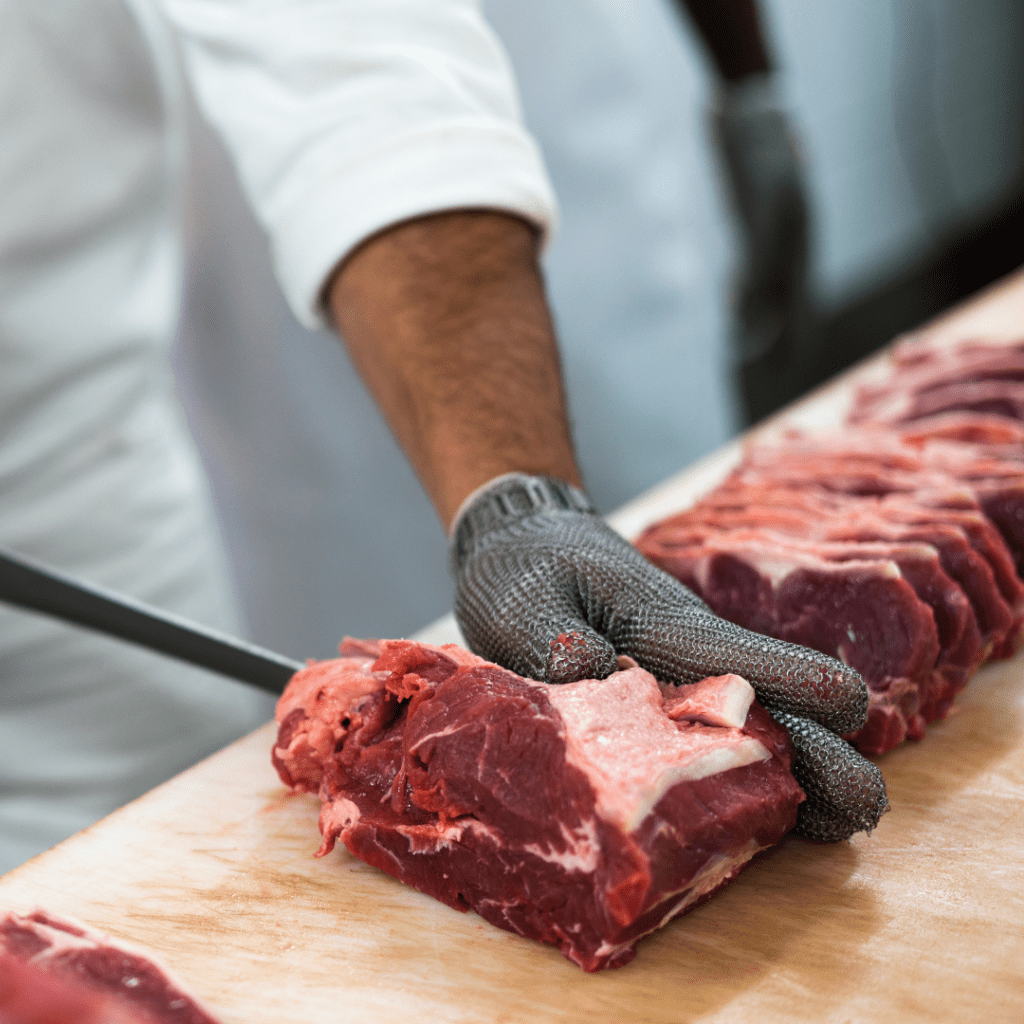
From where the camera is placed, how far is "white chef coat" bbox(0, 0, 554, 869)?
188 cm

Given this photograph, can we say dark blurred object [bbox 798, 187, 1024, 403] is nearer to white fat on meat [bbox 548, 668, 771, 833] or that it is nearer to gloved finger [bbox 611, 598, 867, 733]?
gloved finger [bbox 611, 598, 867, 733]

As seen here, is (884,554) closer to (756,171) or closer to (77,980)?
(77,980)

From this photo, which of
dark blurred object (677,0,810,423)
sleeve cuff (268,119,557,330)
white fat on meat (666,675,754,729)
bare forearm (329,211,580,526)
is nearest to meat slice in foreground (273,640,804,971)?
white fat on meat (666,675,754,729)

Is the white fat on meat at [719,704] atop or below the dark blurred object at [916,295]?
atop

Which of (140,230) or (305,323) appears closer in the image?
(305,323)

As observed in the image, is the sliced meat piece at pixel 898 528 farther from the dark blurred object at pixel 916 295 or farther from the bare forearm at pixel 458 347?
the dark blurred object at pixel 916 295

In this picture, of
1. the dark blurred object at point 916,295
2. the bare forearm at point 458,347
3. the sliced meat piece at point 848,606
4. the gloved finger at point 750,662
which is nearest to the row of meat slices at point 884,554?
the sliced meat piece at point 848,606

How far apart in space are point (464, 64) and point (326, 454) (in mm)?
1497

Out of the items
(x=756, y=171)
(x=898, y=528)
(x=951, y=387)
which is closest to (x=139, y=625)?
(x=898, y=528)

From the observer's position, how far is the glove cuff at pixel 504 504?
159 centimetres

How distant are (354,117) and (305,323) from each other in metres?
0.42

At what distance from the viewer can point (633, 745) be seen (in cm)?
116

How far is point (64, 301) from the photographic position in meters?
2.22

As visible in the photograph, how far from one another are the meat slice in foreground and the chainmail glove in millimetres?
36
